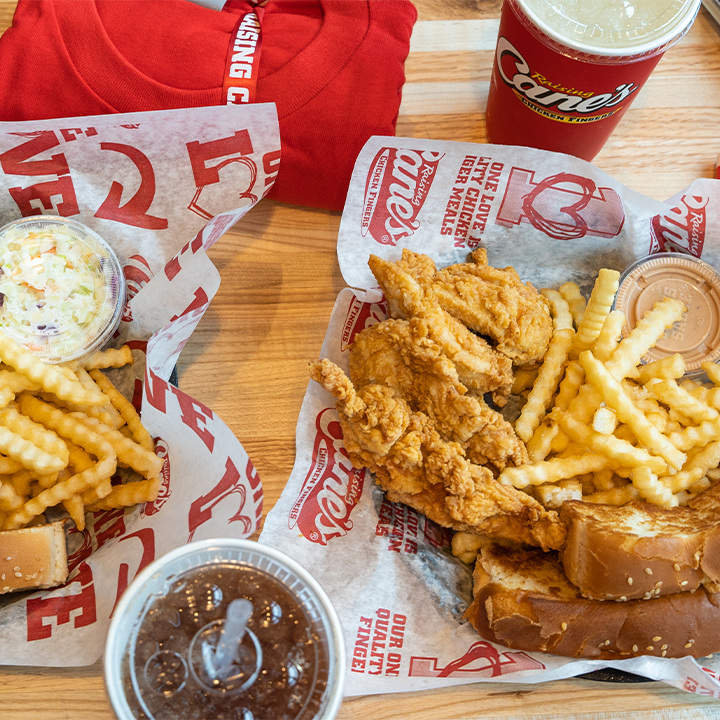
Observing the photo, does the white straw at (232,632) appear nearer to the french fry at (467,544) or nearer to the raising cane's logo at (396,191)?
the french fry at (467,544)

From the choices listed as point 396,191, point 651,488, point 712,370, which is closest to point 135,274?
point 396,191

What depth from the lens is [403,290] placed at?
1854 mm

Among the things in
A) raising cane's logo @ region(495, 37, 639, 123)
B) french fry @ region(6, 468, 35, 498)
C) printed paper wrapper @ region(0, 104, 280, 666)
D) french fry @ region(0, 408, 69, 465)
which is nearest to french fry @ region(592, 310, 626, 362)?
raising cane's logo @ region(495, 37, 639, 123)

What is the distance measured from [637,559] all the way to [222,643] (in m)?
1.03

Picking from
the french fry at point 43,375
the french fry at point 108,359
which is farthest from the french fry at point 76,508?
the french fry at point 108,359

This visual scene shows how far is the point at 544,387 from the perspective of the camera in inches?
77.8

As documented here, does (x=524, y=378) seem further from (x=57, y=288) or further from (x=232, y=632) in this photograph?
(x=57, y=288)

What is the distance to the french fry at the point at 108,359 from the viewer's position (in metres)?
1.98

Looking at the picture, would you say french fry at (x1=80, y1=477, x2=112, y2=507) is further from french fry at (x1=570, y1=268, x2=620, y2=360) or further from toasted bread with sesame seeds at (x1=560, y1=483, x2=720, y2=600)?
french fry at (x1=570, y1=268, x2=620, y2=360)

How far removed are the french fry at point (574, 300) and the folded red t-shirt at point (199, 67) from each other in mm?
755

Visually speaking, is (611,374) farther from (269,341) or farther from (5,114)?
(5,114)

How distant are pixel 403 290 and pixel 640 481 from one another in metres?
0.82

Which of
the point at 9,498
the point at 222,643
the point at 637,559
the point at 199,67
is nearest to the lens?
the point at 222,643

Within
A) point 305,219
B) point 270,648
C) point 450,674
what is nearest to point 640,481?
point 450,674
